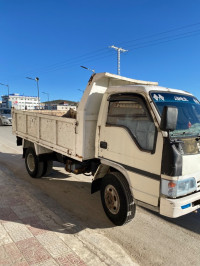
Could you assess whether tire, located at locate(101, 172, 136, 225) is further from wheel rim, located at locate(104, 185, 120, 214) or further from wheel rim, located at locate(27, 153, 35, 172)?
wheel rim, located at locate(27, 153, 35, 172)

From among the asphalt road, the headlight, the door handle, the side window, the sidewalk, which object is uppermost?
the side window

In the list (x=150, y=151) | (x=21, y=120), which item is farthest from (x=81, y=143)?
(x=21, y=120)

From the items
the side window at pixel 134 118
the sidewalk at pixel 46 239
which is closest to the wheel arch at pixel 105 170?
the side window at pixel 134 118

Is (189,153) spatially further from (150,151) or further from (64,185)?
(64,185)

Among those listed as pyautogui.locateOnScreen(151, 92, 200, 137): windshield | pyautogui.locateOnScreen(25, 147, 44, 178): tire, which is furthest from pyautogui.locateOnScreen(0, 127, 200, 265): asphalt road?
pyautogui.locateOnScreen(151, 92, 200, 137): windshield

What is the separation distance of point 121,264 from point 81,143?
203 cm

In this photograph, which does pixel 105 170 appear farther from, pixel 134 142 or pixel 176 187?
pixel 176 187

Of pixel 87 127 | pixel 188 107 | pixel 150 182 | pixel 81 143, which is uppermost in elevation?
pixel 188 107

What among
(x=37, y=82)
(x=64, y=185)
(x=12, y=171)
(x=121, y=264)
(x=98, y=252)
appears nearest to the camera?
(x=121, y=264)

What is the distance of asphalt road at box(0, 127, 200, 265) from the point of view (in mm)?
2791

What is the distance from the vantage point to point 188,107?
11.3 feet

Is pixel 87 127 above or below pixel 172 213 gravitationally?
above

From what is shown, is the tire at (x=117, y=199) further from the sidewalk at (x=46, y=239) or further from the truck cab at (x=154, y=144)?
the sidewalk at (x=46, y=239)

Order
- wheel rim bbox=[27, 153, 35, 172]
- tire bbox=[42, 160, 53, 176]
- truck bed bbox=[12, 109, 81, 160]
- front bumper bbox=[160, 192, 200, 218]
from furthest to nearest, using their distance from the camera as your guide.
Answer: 1. wheel rim bbox=[27, 153, 35, 172]
2. tire bbox=[42, 160, 53, 176]
3. truck bed bbox=[12, 109, 81, 160]
4. front bumper bbox=[160, 192, 200, 218]
